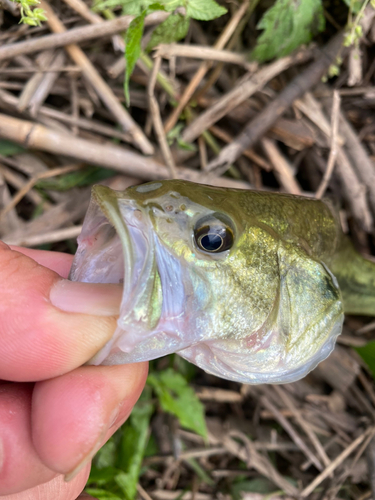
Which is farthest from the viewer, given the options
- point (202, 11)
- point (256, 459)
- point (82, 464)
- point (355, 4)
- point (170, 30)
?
point (256, 459)

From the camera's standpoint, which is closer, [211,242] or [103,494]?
[211,242]

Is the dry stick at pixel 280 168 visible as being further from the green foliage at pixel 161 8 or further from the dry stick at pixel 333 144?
the green foliage at pixel 161 8

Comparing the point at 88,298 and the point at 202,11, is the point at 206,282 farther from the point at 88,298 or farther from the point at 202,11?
the point at 202,11

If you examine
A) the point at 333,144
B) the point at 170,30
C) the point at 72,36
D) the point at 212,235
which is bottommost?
the point at 333,144

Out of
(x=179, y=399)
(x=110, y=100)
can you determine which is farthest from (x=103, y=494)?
(x=110, y=100)

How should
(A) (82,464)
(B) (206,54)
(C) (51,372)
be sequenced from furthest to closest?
1. (B) (206,54)
2. (C) (51,372)
3. (A) (82,464)

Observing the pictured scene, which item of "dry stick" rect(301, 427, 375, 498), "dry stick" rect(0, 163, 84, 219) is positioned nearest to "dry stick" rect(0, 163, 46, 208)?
"dry stick" rect(0, 163, 84, 219)
